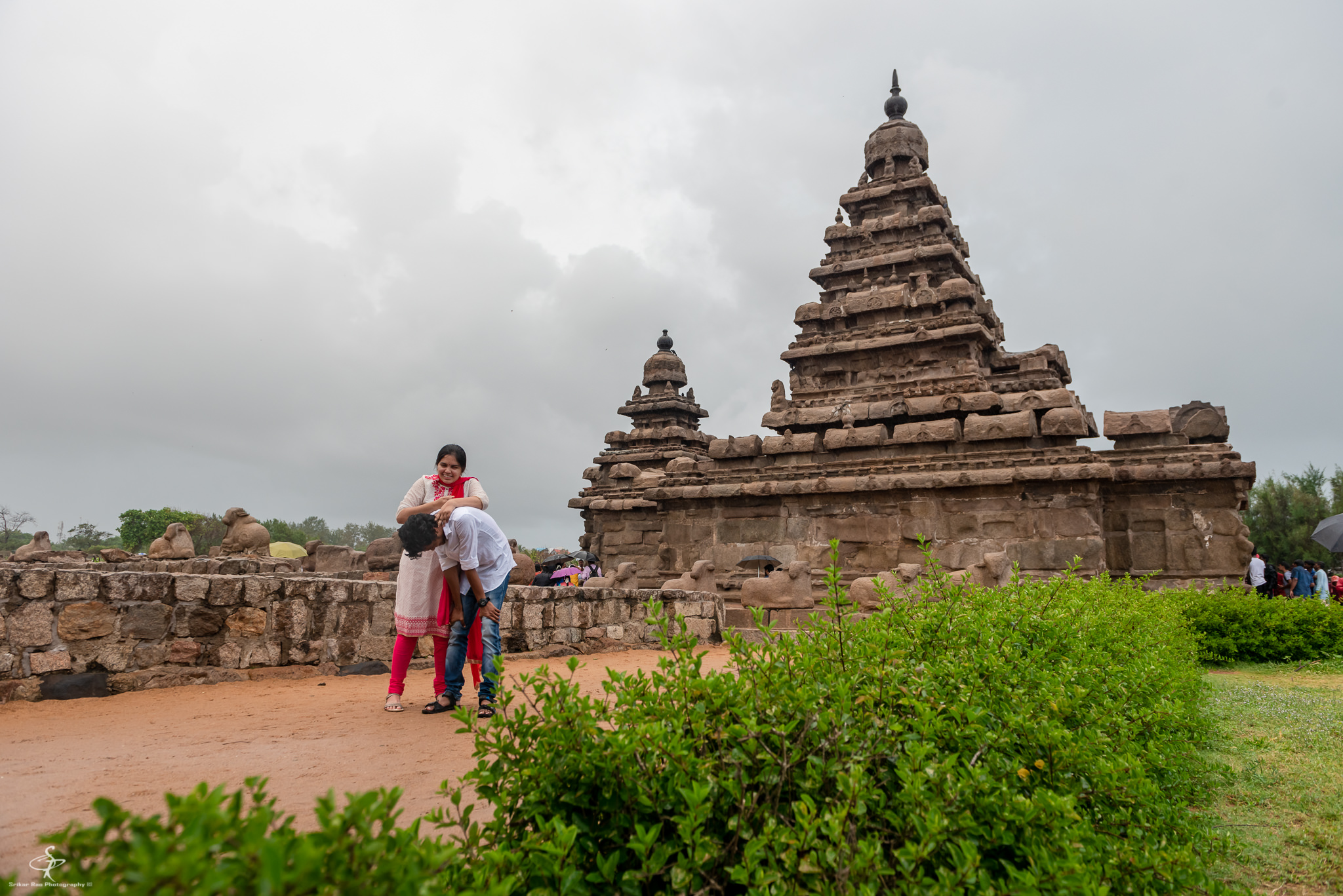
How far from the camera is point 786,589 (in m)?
9.55

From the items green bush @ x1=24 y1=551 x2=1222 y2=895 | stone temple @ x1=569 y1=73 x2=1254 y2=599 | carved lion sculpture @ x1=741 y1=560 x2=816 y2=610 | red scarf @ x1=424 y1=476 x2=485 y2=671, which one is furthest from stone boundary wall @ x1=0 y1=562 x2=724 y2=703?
stone temple @ x1=569 y1=73 x2=1254 y2=599

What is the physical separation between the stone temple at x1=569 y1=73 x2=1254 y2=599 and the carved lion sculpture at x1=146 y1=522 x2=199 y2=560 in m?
8.61

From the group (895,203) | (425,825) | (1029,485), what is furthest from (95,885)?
(895,203)

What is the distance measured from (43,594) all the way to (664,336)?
2627 cm

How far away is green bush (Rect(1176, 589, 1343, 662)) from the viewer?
317 inches

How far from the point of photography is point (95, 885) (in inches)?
34.8

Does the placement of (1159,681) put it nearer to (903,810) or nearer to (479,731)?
(903,810)

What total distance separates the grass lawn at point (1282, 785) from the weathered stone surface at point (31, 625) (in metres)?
6.80

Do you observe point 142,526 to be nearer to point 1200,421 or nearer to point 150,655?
point 150,655

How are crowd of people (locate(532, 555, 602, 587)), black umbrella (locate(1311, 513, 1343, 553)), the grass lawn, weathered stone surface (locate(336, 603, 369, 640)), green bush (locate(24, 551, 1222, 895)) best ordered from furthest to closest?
crowd of people (locate(532, 555, 602, 587)), black umbrella (locate(1311, 513, 1343, 553)), weathered stone surface (locate(336, 603, 369, 640)), the grass lawn, green bush (locate(24, 551, 1222, 895))

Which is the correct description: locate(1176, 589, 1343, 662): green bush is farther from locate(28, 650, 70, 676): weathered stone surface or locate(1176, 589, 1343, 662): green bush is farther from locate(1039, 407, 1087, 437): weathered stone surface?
locate(28, 650, 70, 676): weathered stone surface

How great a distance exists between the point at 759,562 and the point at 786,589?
351 centimetres

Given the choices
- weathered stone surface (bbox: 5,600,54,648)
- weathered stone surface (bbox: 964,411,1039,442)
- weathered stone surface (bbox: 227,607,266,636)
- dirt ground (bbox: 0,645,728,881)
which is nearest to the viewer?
dirt ground (bbox: 0,645,728,881)

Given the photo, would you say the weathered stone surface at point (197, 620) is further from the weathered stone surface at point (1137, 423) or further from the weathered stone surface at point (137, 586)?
the weathered stone surface at point (1137, 423)
